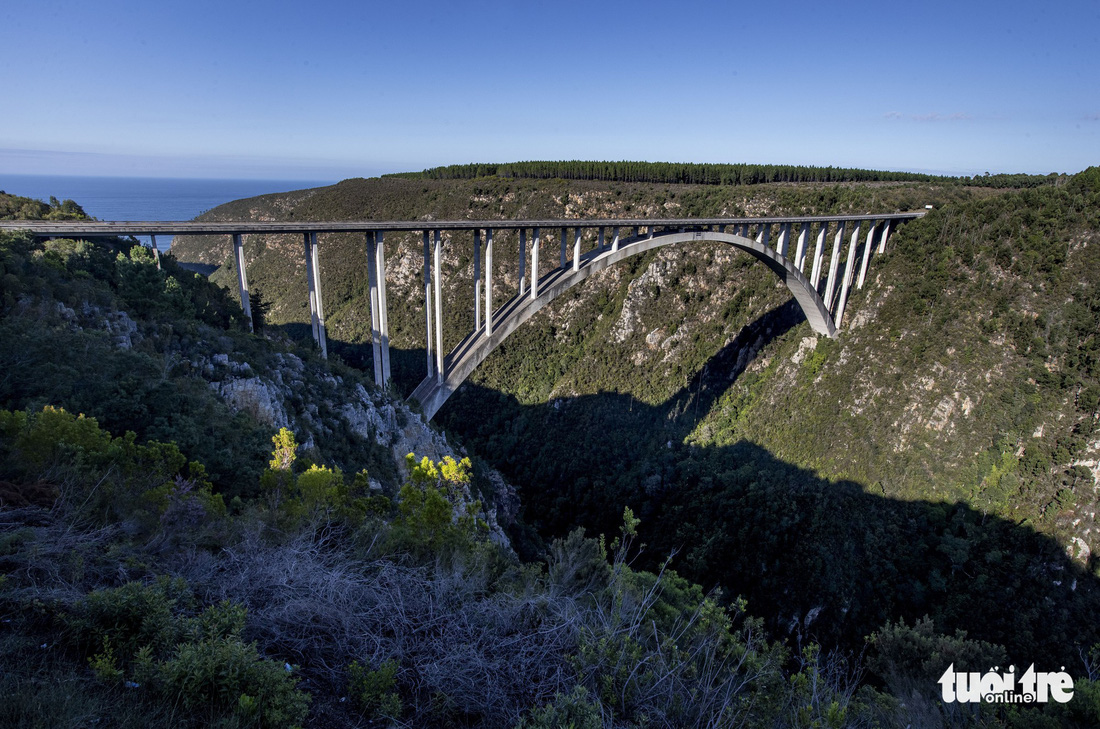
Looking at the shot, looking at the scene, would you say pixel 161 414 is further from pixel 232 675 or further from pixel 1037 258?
pixel 1037 258

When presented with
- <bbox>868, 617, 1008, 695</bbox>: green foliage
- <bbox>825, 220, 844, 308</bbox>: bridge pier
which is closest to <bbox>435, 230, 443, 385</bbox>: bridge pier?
<bbox>868, 617, 1008, 695</bbox>: green foliage

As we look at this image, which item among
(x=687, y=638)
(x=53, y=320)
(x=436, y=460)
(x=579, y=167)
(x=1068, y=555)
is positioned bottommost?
(x=1068, y=555)

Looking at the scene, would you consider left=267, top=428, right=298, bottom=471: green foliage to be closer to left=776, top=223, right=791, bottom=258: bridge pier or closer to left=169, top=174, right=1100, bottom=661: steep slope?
left=169, top=174, right=1100, bottom=661: steep slope

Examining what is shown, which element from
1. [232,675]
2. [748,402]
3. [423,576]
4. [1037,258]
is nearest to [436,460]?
[423,576]

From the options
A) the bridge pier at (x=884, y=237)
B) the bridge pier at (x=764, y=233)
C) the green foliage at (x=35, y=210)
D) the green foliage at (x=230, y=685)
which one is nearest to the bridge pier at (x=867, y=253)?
the bridge pier at (x=884, y=237)

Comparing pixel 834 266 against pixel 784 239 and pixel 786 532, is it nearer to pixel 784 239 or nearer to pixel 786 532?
pixel 784 239

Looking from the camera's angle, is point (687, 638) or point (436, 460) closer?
point (687, 638)

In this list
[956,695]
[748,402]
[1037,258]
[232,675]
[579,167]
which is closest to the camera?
[232,675]

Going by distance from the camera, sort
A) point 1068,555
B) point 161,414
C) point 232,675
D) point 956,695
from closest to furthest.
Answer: point 232,675 → point 956,695 → point 161,414 → point 1068,555
